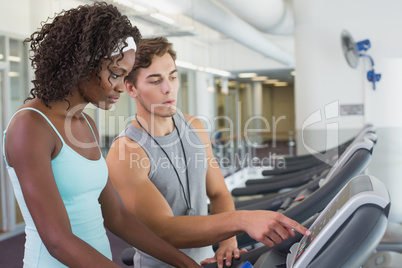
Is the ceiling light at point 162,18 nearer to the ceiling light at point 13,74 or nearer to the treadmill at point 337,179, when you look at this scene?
the ceiling light at point 13,74

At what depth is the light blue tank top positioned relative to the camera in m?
1.03

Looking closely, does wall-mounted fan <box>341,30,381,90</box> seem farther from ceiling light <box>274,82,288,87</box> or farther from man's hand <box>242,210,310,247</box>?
ceiling light <box>274,82,288,87</box>

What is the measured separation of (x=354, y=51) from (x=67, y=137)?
15.6ft

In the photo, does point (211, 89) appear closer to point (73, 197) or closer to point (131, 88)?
point (131, 88)

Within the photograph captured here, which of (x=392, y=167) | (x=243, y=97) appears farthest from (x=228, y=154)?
(x=243, y=97)

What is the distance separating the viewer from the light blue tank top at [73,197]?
1.03m

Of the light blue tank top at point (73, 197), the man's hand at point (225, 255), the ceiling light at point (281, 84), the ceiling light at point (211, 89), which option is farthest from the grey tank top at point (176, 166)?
the ceiling light at point (281, 84)

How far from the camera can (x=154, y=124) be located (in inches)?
61.9

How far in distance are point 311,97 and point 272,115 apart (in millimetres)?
19315

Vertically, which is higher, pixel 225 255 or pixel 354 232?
pixel 354 232

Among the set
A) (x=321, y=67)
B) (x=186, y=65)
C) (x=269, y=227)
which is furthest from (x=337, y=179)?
(x=186, y=65)

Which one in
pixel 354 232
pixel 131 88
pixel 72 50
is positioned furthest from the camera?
pixel 131 88

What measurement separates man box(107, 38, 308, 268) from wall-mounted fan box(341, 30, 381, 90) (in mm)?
4000

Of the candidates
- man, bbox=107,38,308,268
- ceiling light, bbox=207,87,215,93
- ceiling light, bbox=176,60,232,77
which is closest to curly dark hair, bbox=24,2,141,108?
man, bbox=107,38,308,268
